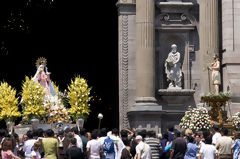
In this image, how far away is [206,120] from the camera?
32.7 metres

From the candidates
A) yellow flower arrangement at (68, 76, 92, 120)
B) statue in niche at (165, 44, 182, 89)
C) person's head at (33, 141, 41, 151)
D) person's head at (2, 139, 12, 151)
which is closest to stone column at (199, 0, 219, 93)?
statue in niche at (165, 44, 182, 89)

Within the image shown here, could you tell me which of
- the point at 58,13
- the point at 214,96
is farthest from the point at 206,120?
the point at 58,13

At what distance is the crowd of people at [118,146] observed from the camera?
23250mm

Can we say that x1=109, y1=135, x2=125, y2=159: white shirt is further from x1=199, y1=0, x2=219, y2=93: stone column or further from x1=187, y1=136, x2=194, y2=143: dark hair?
x1=199, y1=0, x2=219, y2=93: stone column

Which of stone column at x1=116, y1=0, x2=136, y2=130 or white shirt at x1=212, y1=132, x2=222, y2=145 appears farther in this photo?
stone column at x1=116, y1=0, x2=136, y2=130

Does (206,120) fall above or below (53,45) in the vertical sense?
below

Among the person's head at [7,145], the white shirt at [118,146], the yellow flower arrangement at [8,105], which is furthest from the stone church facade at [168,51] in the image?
the person's head at [7,145]

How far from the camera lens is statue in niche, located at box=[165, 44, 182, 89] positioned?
37406 mm

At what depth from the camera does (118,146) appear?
24219 mm

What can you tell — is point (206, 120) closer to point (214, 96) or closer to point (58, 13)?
point (214, 96)

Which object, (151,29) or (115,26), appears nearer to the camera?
(151,29)

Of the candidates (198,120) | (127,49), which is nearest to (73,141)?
(198,120)

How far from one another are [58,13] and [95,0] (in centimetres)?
268

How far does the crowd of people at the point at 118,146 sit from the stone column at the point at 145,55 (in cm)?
1074
